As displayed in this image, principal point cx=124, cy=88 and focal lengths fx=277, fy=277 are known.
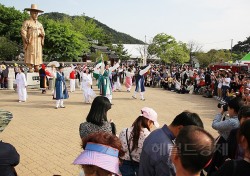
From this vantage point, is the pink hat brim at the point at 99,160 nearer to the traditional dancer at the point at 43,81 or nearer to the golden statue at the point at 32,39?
the traditional dancer at the point at 43,81

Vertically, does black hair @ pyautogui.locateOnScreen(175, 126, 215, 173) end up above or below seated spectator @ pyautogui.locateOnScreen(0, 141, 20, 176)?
above

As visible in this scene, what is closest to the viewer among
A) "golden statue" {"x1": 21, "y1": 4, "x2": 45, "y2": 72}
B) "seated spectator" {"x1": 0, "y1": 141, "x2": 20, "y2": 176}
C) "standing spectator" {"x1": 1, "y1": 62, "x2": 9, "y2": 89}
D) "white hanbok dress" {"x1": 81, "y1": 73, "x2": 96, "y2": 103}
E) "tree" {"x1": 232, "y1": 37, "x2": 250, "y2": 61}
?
"seated spectator" {"x1": 0, "y1": 141, "x2": 20, "y2": 176}

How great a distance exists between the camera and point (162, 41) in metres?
54.0

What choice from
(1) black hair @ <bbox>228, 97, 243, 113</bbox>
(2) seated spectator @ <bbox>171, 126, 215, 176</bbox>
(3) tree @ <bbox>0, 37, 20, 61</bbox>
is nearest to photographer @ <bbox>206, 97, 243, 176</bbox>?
(1) black hair @ <bbox>228, 97, 243, 113</bbox>

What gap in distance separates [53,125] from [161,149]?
6721 millimetres

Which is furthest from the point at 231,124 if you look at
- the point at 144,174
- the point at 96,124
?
the point at 96,124

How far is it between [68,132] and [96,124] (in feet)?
15.6

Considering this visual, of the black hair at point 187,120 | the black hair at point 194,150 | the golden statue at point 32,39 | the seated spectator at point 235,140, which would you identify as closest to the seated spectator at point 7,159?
the black hair at point 194,150

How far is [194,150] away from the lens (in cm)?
190

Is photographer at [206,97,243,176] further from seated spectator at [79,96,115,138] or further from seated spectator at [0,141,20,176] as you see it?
seated spectator at [0,141,20,176]

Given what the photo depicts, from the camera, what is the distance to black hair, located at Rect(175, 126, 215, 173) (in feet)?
6.18

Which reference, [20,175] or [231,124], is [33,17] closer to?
[20,175]

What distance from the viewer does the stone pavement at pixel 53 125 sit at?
5.63 m

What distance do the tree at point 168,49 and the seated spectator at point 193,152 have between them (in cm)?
5047
